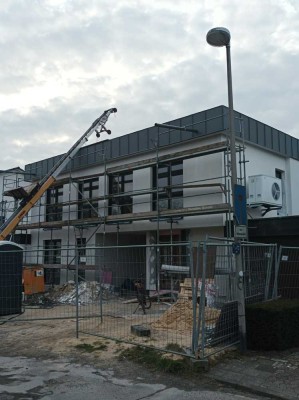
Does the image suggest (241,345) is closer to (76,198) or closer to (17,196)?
(17,196)

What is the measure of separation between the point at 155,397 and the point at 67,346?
3.49m

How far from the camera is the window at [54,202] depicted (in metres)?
22.9

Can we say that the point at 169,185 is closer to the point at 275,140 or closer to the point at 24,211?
the point at 275,140

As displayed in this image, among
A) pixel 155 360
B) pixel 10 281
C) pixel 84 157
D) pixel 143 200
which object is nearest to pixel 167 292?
pixel 155 360

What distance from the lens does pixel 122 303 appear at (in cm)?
1099

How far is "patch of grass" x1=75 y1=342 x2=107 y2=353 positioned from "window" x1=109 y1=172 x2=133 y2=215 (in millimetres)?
10265

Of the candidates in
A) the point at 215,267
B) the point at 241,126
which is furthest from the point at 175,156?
the point at 215,267

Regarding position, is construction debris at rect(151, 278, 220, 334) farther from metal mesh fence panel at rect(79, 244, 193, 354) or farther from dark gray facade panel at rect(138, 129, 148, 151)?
dark gray facade panel at rect(138, 129, 148, 151)

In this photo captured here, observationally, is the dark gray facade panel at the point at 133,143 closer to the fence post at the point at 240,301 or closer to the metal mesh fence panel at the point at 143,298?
the metal mesh fence panel at the point at 143,298

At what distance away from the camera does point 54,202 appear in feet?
77.9

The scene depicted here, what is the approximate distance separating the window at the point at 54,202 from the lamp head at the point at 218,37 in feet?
51.2

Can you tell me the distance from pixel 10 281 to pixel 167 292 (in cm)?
539

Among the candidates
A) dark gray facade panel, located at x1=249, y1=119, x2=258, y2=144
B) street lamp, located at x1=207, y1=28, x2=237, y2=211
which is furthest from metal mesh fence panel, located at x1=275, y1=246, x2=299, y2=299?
dark gray facade panel, located at x1=249, y1=119, x2=258, y2=144

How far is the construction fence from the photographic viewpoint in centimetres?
796
